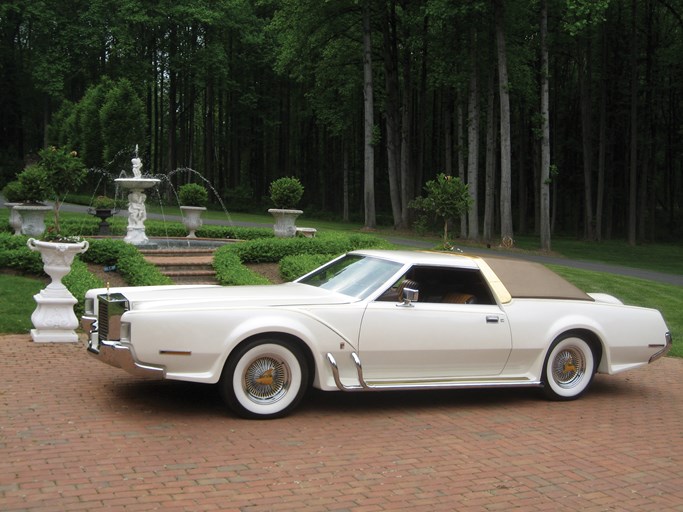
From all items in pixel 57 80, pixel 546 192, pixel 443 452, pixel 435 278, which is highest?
pixel 57 80

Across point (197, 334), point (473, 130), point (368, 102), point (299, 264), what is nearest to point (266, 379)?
point (197, 334)

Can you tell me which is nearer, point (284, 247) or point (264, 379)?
point (264, 379)

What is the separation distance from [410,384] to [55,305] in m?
5.08

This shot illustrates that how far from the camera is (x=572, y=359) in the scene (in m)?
8.05

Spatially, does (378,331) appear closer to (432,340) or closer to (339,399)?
(432,340)

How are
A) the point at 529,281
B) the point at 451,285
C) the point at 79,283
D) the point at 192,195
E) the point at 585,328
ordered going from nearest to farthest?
the point at 451,285, the point at 585,328, the point at 529,281, the point at 79,283, the point at 192,195

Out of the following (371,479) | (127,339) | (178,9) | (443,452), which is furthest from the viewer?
(178,9)

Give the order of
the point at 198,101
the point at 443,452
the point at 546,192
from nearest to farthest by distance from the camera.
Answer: the point at 443,452 < the point at 546,192 < the point at 198,101

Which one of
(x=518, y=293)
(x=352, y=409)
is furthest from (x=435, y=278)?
(x=352, y=409)

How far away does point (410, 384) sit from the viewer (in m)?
7.09

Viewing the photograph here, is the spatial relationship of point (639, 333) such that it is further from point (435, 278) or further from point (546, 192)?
point (546, 192)

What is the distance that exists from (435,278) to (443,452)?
2209 millimetres

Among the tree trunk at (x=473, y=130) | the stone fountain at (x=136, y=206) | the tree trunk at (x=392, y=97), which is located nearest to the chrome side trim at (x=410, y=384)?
the stone fountain at (x=136, y=206)

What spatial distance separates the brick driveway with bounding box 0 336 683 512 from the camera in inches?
191
